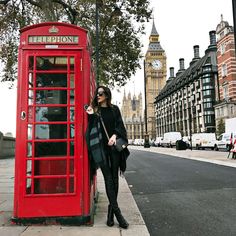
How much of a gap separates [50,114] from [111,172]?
4.00 feet

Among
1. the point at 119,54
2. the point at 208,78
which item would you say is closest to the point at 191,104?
the point at 208,78

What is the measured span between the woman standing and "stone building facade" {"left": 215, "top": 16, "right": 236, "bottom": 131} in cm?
5037

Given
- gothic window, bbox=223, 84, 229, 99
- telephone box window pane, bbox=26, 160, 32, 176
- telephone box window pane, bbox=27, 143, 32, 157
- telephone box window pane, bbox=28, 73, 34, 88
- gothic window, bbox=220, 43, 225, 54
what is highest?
gothic window, bbox=220, 43, 225, 54

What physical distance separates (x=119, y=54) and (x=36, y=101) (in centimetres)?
1339

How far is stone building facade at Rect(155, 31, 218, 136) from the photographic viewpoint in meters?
71.6

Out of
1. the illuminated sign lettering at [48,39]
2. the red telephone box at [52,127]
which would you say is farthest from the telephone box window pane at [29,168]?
the illuminated sign lettering at [48,39]

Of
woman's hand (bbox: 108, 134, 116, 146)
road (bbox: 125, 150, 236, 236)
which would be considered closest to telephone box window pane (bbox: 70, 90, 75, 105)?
woman's hand (bbox: 108, 134, 116, 146)

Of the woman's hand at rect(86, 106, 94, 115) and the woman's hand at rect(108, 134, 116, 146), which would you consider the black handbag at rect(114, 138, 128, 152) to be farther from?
the woman's hand at rect(86, 106, 94, 115)

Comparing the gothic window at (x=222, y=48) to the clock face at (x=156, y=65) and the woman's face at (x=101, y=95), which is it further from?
the clock face at (x=156, y=65)

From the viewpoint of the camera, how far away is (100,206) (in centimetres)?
571

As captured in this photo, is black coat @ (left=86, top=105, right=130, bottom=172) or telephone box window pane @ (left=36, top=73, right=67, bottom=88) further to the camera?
telephone box window pane @ (left=36, top=73, right=67, bottom=88)

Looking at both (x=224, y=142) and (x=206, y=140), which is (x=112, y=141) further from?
(x=206, y=140)

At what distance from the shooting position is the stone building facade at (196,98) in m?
71.6

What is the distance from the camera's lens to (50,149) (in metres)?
4.39
